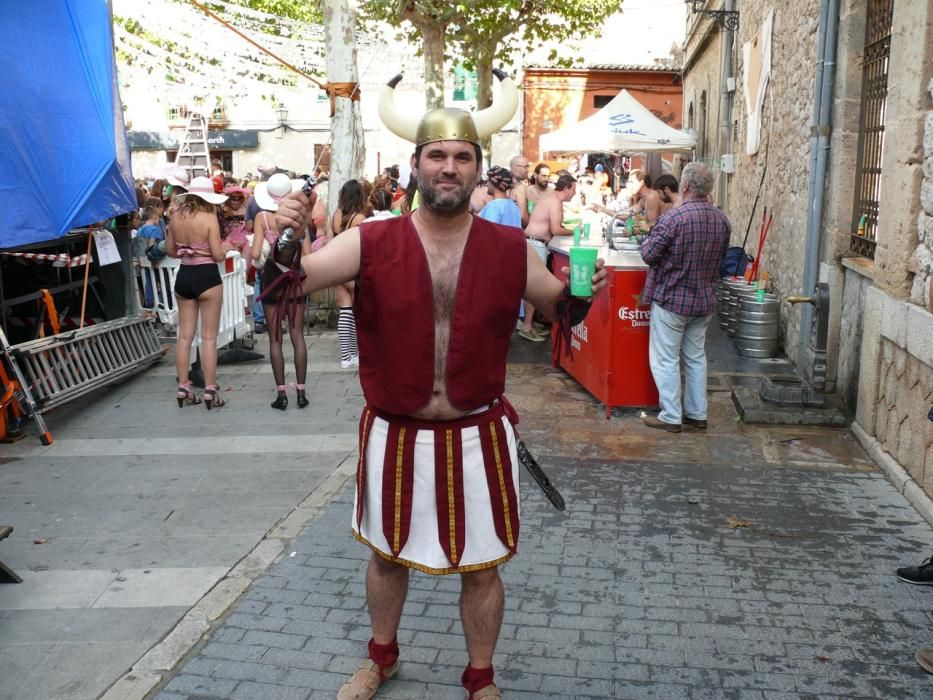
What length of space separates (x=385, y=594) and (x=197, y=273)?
4.80m

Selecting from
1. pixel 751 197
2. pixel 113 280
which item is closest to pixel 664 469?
pixel 113 280

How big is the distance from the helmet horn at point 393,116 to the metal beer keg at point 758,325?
19.2 ft

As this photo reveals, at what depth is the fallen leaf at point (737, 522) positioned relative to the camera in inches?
191

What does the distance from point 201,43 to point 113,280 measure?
539 centimetres

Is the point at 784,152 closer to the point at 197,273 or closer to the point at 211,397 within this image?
the point at 197,273

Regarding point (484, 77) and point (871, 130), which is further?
point (484, 77)

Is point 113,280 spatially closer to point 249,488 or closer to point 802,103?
point 249,488

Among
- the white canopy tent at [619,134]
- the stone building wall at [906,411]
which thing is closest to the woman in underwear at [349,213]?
the stone building wall at [906,411]

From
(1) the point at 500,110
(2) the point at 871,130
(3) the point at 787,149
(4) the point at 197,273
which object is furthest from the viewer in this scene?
(3) the point at 787,149

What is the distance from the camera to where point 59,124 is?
730cm

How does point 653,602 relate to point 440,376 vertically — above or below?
below

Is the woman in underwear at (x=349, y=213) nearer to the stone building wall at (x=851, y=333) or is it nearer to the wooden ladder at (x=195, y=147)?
the stone building wall at (x=851, y=333)

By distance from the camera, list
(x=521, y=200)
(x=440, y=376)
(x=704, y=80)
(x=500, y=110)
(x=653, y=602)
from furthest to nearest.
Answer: (x=704, y=80), (x=521, y=200), (x=500, y=110), (x=653, y=602), (x=440, y=376)

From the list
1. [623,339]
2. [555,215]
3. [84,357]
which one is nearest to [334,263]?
[623,339]
